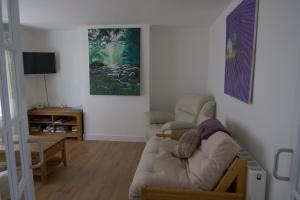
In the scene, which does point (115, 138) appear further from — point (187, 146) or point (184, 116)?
point (187, 146)

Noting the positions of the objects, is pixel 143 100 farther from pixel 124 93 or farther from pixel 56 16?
pixel 56 16

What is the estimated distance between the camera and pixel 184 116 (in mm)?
3701

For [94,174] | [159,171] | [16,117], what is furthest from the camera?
[94,174]

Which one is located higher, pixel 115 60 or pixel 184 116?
pixel 115 60

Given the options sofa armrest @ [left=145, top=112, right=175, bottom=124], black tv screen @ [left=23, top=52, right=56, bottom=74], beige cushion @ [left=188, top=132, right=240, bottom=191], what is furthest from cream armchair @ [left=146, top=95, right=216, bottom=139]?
black tv screen @ [left=23, top=52, right=56, bottom=74]

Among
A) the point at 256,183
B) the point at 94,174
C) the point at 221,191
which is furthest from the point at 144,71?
the point at 256,183

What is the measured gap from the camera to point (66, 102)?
4.63 meters

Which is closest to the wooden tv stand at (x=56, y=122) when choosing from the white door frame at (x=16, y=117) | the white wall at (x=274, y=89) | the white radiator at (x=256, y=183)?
the white door frame at (x=16, y=117)

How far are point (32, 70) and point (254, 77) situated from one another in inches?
157

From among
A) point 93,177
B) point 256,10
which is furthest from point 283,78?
point 93,177

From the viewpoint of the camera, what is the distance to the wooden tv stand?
4.19 m

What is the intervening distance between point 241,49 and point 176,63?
221 centimetres

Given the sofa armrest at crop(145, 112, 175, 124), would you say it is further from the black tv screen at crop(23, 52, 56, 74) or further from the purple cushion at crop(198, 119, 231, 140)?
the black tv screen at crop(23, 52, 56, 74)

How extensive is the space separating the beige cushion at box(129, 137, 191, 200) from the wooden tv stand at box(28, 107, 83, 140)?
7.05 feet
